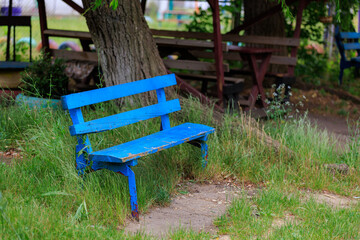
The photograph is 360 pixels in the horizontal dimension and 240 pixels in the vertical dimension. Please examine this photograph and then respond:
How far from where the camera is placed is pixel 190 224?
373cm

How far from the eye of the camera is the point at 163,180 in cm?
452

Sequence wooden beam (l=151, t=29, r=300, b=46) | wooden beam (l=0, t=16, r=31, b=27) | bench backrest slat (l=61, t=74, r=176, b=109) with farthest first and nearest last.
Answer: wooden beam (l=0, t=16, r=31, b=27) < wooden beam (l=151, t=29, r=300, b=46) < bench backrest slat (l=61, t=74, r=176, b=109)

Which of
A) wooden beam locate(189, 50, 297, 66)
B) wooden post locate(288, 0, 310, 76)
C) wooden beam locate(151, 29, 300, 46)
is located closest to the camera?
wooden post locate(288, 0, 310, 76)

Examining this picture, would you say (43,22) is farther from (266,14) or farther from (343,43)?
(343,43)

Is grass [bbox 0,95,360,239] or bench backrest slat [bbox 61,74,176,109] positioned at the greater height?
bench backrest slat [bbox 61,74,176,109]

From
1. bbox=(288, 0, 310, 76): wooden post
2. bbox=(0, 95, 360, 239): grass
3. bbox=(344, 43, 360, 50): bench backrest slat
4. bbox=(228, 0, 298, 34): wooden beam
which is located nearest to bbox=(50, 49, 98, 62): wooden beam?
bbox=(0, 95, 360, 239): grass

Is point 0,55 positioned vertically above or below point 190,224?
above

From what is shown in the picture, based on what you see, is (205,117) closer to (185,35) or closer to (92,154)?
(92,154)

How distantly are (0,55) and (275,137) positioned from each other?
7167 mm

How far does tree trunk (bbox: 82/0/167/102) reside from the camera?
5.80 meters

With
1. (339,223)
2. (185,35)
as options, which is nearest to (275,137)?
(339,223)

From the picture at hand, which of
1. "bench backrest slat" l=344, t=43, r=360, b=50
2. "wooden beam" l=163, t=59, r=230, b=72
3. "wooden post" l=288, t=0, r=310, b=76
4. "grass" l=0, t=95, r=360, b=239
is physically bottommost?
"grass" l=0, t=95, r=360, b=239

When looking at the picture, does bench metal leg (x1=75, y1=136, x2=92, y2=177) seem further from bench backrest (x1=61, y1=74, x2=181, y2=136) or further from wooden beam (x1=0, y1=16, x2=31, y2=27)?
wooden beam (x1=0, y1=16, x2=31, y2=27)

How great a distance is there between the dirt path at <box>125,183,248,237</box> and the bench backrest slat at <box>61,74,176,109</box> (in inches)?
39.5
